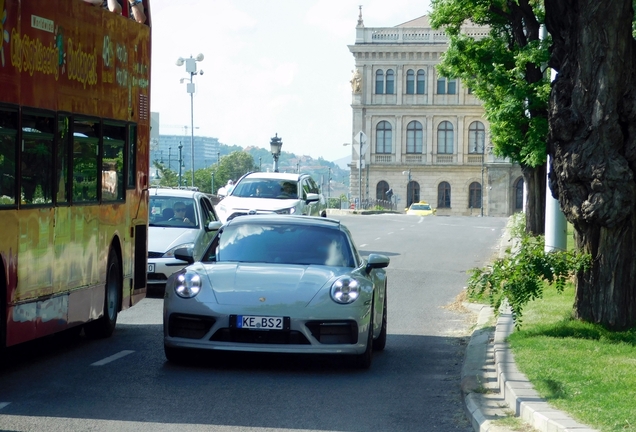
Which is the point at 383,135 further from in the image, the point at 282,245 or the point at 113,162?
the point at 282,245

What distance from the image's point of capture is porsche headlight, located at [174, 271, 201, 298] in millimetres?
10648

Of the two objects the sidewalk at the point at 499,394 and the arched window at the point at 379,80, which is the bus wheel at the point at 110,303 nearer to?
the sidewalk at the point at 499,394

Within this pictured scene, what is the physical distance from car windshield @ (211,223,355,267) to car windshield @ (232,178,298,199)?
59.1ft

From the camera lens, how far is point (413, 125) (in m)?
116

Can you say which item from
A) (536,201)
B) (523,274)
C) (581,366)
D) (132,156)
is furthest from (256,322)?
(536,201)

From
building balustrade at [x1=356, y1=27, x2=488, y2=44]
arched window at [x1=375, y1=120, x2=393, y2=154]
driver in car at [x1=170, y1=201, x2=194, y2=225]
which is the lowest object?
driver in car at [x1=170, y1=201, x2=194, y2=225]

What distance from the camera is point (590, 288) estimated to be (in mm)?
12273

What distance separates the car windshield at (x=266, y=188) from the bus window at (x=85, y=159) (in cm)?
1801

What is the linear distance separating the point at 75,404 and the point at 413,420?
240cm

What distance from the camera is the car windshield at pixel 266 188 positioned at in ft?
99.5

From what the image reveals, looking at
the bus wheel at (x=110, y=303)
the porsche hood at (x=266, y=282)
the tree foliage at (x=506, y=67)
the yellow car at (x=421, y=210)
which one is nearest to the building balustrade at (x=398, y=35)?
the yellow car at (x=421, y=210)

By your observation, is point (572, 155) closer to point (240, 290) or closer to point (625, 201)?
point (625, 201)

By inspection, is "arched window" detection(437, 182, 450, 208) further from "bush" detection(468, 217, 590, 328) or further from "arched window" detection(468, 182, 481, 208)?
"bush" detection(468, 217, 590, 328)

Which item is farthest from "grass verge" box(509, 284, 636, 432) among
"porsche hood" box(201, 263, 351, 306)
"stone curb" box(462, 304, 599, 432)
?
"porsche hood" box(201, 263, 351, 306)
